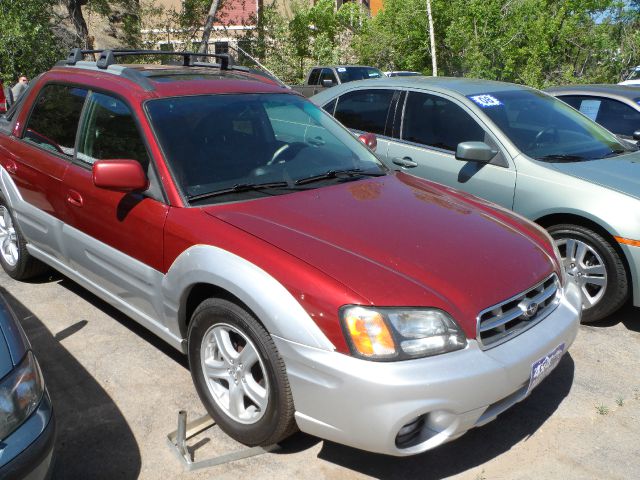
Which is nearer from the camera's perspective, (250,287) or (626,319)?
(250,287)

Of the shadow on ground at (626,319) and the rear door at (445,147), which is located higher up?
the rear door at (445,147)

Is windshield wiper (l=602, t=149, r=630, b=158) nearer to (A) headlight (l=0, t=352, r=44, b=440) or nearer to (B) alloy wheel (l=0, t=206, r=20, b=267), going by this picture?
(A) headlight (l=0, t=352, r=44, b=440)

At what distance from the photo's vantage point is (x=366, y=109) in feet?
19.6

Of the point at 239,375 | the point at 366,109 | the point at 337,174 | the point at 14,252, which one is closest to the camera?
the point at 239,375

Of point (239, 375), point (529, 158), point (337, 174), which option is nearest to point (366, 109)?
point (529, 158)

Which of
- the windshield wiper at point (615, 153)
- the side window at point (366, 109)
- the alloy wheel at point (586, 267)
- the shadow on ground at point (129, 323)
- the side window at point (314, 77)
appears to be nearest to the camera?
the shadow on ground at point (129, 323)

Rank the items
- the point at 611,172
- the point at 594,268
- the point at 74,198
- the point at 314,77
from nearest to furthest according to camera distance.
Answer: the point at 74,198
the point at 594,268
the point at 611,172
the point at 314,77

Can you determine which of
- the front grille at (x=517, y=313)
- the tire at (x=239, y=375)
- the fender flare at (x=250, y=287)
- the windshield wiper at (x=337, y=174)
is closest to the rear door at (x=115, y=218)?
the fender flare at (x=250, y=287)

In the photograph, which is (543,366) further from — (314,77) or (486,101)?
(314,77)

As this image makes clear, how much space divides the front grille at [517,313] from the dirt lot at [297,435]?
0.67m

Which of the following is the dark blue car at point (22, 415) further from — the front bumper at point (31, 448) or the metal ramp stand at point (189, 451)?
the metal ramp stand at point (189, 451)

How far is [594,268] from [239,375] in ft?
9.02

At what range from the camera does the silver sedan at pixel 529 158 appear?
4258 millimetres

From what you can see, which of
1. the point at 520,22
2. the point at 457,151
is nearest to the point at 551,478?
the point at 457,151
